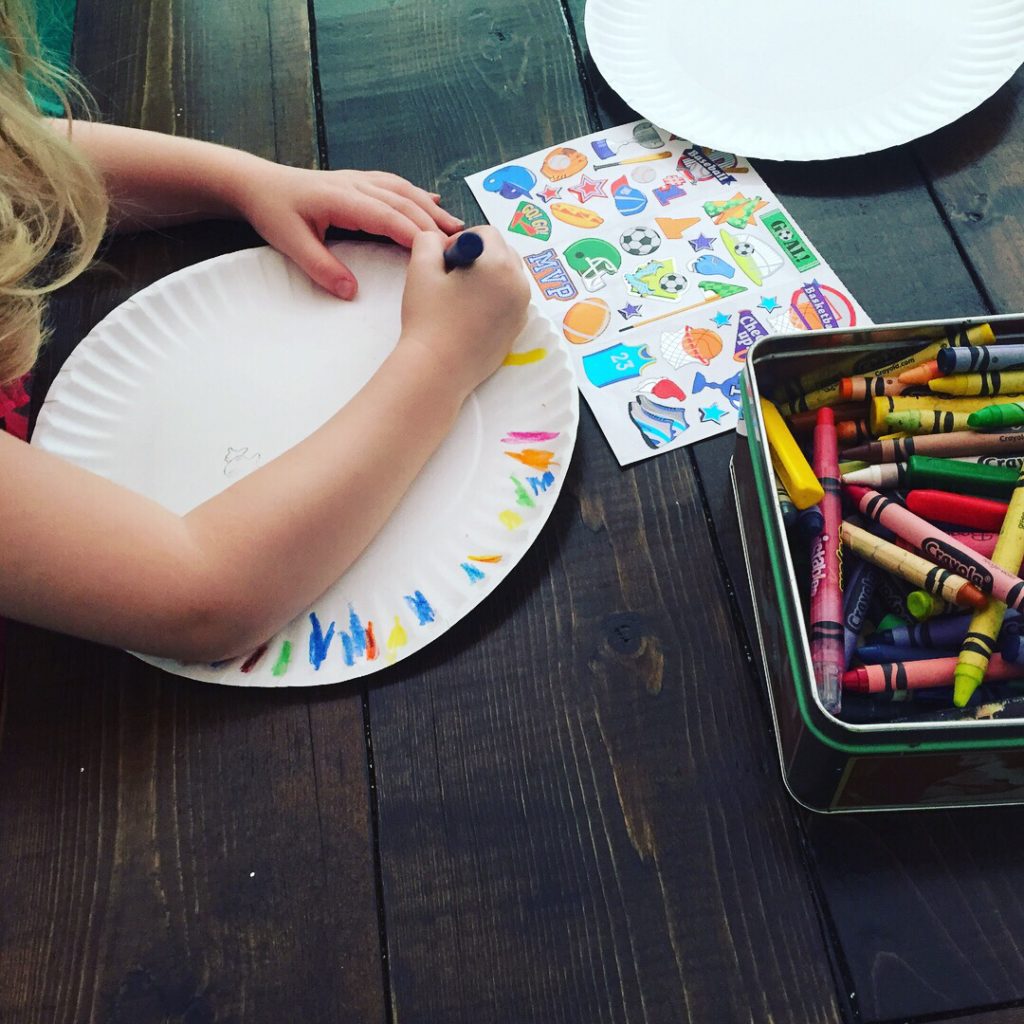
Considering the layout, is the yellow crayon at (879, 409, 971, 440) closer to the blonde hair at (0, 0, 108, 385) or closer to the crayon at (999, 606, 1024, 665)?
the crayon at (999, 606, 1024, 665)

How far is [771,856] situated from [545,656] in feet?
0.45

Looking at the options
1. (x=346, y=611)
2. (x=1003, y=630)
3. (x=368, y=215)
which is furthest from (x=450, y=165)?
(x=1003, y=630)

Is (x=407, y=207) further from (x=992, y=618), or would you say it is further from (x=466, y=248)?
(x=992, y=618)

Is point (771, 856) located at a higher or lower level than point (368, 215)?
lower

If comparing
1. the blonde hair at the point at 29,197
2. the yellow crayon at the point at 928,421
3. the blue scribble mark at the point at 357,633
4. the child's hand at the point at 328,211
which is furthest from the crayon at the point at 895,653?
the blonde hair at the point at 29,197

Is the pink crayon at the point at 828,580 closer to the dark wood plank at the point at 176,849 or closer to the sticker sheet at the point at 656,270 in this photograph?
the sticker sheet at the point at 656,270

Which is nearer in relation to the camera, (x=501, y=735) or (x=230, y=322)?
(x=501, y=735)

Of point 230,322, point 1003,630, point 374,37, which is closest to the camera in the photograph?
point 1003,630

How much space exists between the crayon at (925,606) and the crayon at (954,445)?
0.23 feet

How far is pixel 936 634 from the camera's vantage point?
418mm

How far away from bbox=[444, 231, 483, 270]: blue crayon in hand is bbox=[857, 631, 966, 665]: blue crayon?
0.31m

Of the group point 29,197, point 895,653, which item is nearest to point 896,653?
point 895,653

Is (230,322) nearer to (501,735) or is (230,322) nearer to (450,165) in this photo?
(450,165)

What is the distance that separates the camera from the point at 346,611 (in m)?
0.50
